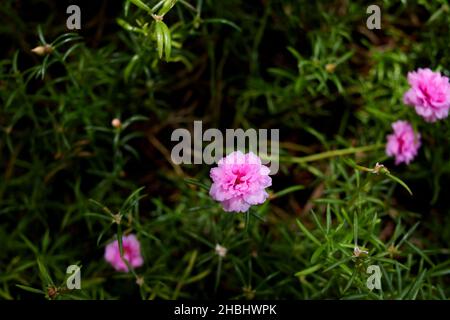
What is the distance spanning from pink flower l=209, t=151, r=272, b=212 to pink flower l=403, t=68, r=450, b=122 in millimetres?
593

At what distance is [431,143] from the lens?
1.92 metres

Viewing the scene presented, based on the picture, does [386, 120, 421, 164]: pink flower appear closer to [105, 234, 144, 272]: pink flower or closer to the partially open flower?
the partially open flower

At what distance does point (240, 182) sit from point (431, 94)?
0.68m

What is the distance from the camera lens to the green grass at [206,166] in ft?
5.56

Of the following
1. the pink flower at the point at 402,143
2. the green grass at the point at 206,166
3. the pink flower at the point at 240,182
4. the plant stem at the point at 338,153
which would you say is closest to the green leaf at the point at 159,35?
the green grass at the point at 206,166

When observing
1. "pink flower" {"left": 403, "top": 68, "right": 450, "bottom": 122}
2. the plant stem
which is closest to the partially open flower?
the plant stem

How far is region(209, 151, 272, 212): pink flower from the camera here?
1344 millimetres

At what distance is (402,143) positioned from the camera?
1.77 m

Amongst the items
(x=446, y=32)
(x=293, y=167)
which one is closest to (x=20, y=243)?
(x=293, y=167)

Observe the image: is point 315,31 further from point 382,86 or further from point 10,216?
point 10,216

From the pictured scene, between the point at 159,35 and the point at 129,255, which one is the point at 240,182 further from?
the point at 129,255
